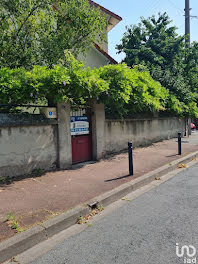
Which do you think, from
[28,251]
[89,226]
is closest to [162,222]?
[89,226]

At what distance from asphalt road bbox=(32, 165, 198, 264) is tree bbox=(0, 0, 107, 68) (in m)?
6.29

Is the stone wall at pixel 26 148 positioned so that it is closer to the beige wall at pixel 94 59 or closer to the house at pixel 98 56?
the beige wall at pixel 94 59

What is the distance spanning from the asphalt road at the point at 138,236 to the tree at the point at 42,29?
248 inches

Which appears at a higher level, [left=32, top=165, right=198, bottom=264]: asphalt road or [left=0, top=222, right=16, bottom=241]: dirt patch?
[left=0, top=222, right=16, bottom=241]: dirt patch

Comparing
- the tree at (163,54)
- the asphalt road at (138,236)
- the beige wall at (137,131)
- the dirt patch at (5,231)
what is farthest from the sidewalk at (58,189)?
the tree at (163,54)

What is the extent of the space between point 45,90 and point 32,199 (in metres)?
2.85

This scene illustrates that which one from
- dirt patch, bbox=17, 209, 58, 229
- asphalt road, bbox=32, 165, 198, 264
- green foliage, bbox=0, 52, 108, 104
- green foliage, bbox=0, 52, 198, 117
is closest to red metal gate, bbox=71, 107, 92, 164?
green foliage, bbox=0, 52, 198, 117

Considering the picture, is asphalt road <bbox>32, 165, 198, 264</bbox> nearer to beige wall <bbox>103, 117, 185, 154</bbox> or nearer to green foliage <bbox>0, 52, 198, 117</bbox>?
green foliage <bbox>0, 52, 198, 117</bbox>

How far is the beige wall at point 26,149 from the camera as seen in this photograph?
17.7ft

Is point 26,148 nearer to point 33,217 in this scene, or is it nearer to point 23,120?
Answer: point 23,120

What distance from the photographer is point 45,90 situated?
5648 millimetres

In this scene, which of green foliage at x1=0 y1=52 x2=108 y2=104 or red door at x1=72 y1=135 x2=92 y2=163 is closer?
green foliage at x1=0 y1=52 x2=108 y2=104

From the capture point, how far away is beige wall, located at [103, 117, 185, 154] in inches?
344

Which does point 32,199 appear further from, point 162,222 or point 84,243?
point 162,222
